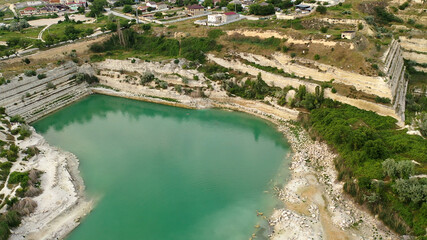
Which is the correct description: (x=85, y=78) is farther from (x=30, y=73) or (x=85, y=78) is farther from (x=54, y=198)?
(x=54, y=198)

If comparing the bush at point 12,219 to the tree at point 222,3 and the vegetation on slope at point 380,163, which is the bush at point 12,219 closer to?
the vegetation on slope at point 380,163

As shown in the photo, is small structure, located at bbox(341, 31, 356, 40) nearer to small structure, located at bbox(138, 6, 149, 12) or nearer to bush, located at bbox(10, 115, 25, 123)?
bush, located at bbox(10, 115, 25, 123)

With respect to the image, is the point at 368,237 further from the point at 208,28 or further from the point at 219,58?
the point at 208,28

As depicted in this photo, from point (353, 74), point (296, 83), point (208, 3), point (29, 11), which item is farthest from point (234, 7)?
point (29, 11)

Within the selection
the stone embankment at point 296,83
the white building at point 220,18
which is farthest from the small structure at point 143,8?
the stone embankment at point 296,83

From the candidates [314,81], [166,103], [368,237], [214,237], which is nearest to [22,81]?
[166,103]

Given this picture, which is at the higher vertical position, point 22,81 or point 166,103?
point 22,81
